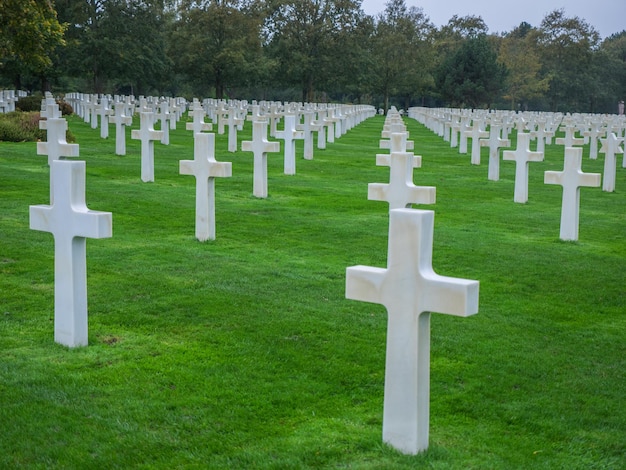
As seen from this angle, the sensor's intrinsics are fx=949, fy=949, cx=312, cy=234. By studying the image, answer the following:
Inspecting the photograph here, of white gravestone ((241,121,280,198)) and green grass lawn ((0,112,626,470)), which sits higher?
white gravestone ((241,121,280,198))

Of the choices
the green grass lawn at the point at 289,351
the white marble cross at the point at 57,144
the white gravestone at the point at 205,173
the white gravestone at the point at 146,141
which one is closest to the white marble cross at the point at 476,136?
the white gravestone at the point at 146,141

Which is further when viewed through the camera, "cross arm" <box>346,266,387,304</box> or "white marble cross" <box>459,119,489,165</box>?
"white marble cross" <box>459,119,489,165</box>

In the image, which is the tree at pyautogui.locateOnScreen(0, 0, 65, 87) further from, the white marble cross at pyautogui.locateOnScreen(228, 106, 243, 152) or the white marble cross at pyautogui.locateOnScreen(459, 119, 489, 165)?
the white marble cross at pyautogui.locateOnScreen(459, 119, 489, 165)

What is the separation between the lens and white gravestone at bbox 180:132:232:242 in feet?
33.2

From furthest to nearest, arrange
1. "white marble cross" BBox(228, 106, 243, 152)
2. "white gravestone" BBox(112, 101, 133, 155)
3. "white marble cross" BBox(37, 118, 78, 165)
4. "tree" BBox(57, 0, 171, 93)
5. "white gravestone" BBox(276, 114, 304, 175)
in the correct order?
"tree" BBox(57, 0, 171, 93) < "white marble cross" BBox(228, 106, 243, 152) < "white gravestone" BBox(112, 101, 133, 155) < "white gravestone" BBox(276, 114, 304, 175) < "white marble cross" BBox(37, 118, 78, 165)

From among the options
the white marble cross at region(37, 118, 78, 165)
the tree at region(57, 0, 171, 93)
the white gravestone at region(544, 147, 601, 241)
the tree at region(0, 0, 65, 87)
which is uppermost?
the tree at region(57, 0, 171, 93)

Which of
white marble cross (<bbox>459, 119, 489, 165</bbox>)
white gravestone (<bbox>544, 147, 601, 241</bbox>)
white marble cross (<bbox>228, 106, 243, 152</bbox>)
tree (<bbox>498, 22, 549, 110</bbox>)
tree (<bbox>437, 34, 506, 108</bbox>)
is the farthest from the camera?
tree (<bbox>498, 22, 549, 110</bbox>)

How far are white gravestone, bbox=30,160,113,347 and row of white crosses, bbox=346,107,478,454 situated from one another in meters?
2.18

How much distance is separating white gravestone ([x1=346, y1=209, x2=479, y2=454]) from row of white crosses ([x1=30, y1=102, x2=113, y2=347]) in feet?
7.05

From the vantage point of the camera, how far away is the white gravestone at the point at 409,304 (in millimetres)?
4258

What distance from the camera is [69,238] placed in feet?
19.7

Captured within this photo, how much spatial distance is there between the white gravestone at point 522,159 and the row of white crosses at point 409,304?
34.7 feet

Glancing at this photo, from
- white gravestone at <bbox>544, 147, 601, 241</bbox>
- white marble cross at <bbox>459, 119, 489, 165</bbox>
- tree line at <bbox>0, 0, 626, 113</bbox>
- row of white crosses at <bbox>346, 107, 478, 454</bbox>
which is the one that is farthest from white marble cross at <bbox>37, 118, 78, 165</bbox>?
tree line at <bbox>0, 0, 626, 113</bbox>

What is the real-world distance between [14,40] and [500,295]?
12.2 metres
